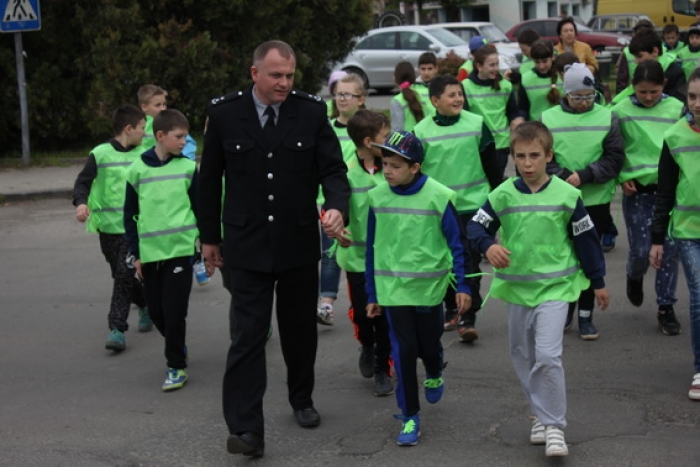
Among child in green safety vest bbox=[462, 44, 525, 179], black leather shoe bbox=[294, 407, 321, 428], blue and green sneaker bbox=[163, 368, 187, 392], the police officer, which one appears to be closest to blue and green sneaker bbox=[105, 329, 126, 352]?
blue and green sneaker bbox=[163, 368, 187, 392]

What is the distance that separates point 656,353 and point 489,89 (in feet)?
12.8

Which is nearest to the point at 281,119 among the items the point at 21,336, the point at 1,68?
the point at 21,336

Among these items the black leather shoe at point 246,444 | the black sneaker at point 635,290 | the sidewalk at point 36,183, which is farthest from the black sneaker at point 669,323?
the sidewalk at point 36,183

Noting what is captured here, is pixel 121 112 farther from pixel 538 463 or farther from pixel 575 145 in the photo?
pixel 538 463

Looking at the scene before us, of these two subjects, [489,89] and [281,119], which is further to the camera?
[489,89]

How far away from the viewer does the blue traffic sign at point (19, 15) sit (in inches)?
674

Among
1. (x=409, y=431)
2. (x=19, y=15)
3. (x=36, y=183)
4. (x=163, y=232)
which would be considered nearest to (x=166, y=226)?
(x=163, y=232)

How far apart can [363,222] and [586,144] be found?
6.69 ft

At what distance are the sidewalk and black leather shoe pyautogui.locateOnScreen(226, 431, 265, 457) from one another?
10.4m

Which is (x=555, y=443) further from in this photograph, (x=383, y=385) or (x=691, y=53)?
(x=691, y=53)

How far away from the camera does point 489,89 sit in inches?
440

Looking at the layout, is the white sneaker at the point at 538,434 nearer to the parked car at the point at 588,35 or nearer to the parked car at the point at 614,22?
the parked car at the point at 588,35

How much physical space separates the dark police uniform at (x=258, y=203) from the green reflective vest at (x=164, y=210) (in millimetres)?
1345

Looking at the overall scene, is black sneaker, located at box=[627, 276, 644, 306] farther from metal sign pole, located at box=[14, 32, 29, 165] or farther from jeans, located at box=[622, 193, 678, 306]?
metal sign pole, located at box=[14, 32, 29, 165]
